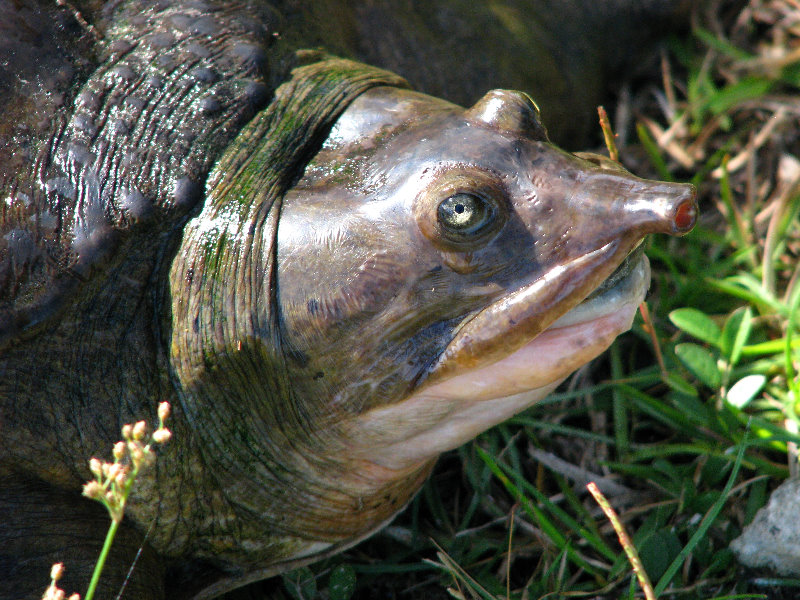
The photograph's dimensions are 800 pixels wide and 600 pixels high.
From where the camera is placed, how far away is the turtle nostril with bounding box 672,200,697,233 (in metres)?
1.67

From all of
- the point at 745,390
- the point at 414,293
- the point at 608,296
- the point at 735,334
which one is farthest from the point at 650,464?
the point at 414,293

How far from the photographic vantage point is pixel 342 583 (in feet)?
7.48

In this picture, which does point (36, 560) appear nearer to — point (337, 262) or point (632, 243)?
point (337, 262)

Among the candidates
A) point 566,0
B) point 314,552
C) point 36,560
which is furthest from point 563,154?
point 566,0


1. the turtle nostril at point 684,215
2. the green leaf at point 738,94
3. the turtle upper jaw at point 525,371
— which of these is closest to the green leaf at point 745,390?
the turtle upper jaw at point 525,371

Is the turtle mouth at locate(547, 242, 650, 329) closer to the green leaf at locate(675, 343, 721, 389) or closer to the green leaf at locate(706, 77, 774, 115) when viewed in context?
the green leaf at locate(675, 343, 721, 389)

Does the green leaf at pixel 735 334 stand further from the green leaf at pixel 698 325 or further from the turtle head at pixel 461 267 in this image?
the turtle head at pixel 461 267

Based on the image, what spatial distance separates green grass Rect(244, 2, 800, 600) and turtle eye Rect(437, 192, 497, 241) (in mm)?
807

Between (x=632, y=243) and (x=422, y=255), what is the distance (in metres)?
0.42

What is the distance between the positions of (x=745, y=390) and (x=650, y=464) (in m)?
0.36

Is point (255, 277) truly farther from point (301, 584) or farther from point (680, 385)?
point (680, 385)

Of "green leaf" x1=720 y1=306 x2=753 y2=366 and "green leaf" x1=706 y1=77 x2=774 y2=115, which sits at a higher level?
"green leaf" x1=706 y1=77 x2=774 y2=115

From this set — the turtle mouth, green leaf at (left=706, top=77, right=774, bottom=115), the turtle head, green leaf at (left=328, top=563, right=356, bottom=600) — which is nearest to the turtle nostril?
the turtle head

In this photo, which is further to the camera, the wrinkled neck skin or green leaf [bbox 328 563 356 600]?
green leaf [bbox 328 563 356 600]
